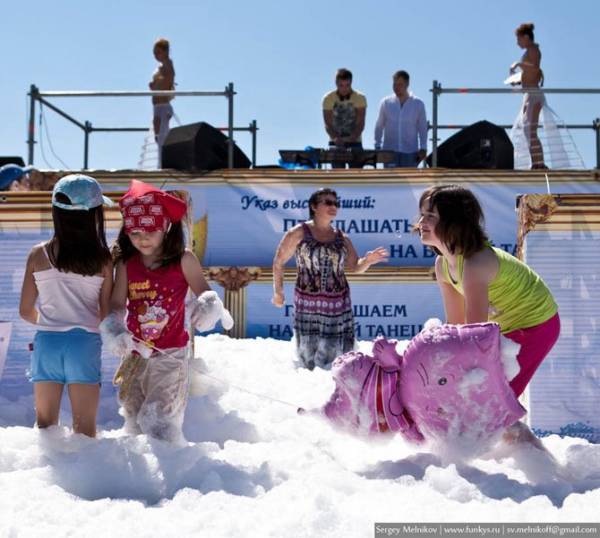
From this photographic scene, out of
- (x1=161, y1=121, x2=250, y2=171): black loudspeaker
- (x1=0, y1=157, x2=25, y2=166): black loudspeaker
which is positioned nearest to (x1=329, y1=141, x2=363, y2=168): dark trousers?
(x1=161, y1=121, x2=250, y2=171): black loudspeaker

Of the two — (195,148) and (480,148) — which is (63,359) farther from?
(480,148)

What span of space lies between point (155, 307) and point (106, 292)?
0.84 ft

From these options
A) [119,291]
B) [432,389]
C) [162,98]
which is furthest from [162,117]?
[432,389]

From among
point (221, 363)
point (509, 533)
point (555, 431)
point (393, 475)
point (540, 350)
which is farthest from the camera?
point (221, 363)

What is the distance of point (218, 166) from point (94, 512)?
660 centimetres

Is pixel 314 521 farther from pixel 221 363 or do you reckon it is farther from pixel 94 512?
pixel 221 363

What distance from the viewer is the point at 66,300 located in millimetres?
3666

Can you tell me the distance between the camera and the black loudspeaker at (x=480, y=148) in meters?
8.66

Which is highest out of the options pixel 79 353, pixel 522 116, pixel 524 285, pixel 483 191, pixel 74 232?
pixel 522 116

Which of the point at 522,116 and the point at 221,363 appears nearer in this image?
the point at 221,363

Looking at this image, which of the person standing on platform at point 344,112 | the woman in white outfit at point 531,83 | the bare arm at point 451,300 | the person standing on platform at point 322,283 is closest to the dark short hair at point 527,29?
the woman in white outfit at point 531,83

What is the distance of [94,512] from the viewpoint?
271cm

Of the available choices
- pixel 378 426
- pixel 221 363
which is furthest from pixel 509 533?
pixel 221 363

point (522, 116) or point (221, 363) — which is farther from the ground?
point (522, 116)
